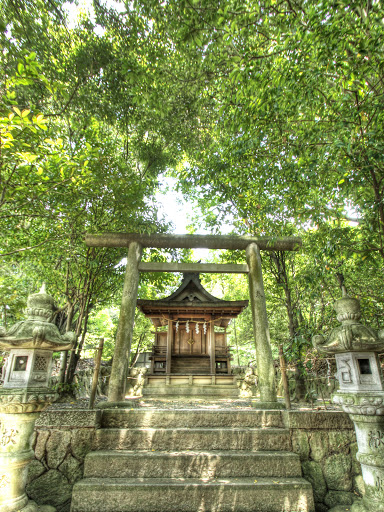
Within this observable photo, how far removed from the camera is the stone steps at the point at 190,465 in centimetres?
355

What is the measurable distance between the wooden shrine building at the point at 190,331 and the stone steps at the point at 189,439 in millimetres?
6051

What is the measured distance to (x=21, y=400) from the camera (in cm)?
306

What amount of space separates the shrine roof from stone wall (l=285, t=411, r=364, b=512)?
5.95 metres

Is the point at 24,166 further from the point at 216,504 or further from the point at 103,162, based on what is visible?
the point at 216,504

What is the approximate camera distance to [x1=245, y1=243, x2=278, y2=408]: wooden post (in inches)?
203

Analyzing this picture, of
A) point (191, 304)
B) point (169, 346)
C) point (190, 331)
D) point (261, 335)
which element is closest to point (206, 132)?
point (191, 304)

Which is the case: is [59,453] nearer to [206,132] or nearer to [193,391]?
[193,391]

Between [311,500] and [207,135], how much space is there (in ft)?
32.3

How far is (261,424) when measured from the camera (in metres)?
4.35

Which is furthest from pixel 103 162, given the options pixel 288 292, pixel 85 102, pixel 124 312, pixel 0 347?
Result: pixel 288 292

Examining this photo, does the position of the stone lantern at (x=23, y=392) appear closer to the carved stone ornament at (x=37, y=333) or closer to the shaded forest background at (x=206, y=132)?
the carved stone ornament at (x=37, y=333)

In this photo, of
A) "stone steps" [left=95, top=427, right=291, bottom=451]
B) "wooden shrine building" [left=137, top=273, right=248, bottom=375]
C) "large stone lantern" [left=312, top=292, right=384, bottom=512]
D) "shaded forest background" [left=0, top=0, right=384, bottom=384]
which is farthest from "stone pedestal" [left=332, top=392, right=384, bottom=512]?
"wooden shrine building" [left=137, top=273, right=248, bottom=375]

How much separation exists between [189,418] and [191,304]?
607 centimetres

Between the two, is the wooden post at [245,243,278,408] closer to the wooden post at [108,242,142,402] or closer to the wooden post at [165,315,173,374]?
the wooden post at [108,242,142,402]
